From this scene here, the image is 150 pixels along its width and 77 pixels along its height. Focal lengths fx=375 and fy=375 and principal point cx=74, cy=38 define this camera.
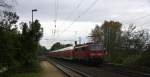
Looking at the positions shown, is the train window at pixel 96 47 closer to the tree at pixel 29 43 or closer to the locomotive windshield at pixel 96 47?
the locomotive windshield at pixel 96 47

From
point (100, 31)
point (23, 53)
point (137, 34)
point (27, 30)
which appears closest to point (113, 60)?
point (137, 34)

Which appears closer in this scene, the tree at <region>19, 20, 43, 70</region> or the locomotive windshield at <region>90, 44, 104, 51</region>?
the tree at <region>19, 20, 43, 70</region>

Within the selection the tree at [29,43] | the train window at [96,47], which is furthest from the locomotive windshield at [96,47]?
the tree at [29,43]

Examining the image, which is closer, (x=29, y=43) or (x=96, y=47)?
(x=29, y=43)

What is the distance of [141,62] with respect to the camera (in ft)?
157

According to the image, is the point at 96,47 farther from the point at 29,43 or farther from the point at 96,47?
the point at 29,43

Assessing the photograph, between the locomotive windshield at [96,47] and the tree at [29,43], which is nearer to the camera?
the tree at [29,43]

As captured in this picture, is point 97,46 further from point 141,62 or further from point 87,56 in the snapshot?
point 141,62

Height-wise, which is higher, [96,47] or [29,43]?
[29,43]

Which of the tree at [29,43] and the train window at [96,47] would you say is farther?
the train window at [96,47]

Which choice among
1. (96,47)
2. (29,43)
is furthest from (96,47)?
(29,43)

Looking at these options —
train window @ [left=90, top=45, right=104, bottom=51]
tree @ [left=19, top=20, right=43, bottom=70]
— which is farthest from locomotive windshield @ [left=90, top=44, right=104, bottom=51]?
tree @ [left=19, top=20, right=43, bottom=70]

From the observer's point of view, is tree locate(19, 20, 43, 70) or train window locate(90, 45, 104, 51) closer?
tree locate(19, 20, 43, 70)

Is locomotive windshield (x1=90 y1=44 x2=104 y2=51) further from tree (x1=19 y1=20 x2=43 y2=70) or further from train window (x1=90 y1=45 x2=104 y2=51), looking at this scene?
tree (x1=19 y1=20 x2=43 y2=70)
